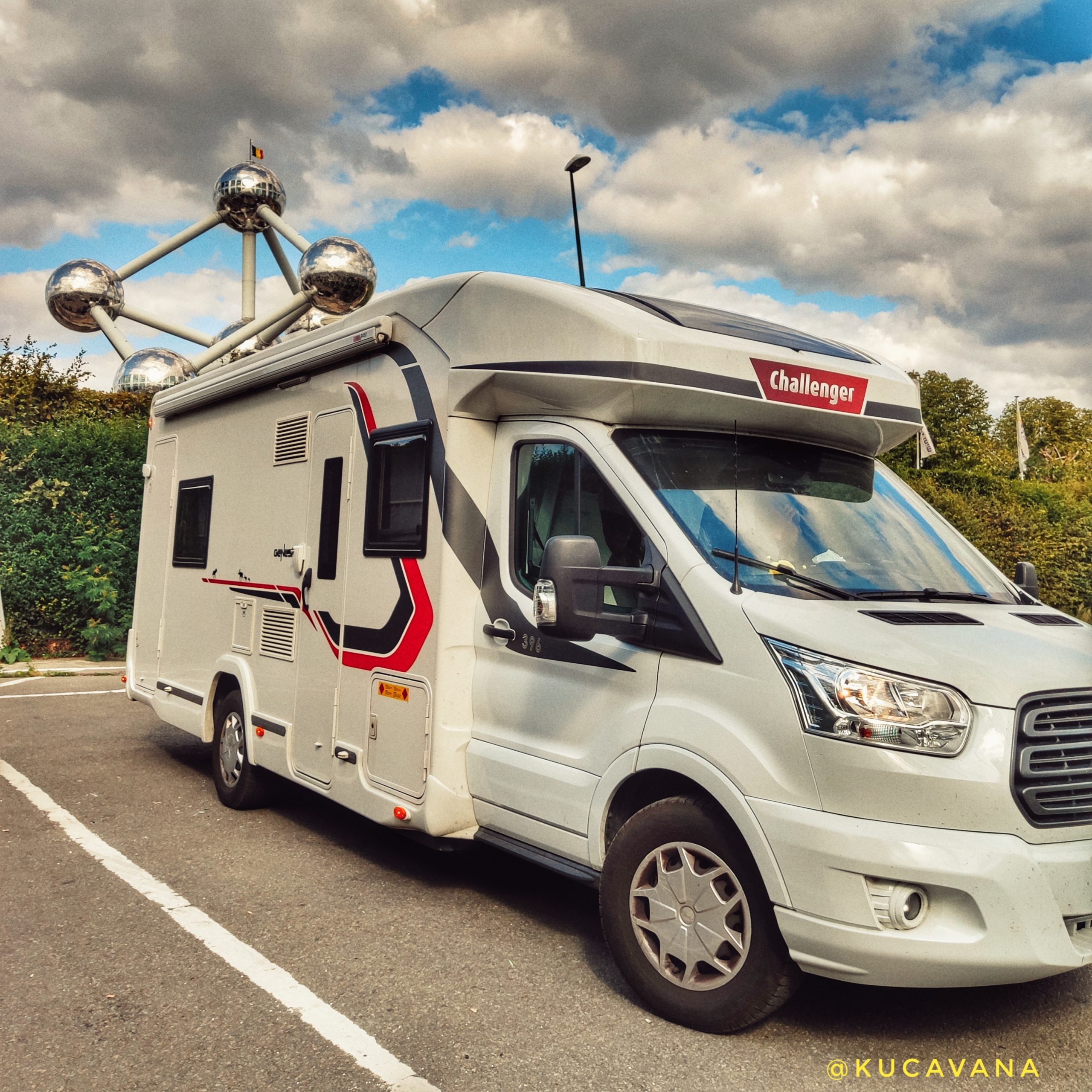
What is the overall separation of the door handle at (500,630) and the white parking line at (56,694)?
8.50 metres

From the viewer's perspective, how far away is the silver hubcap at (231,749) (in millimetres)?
6879

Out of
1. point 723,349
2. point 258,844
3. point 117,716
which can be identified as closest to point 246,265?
point 117,716

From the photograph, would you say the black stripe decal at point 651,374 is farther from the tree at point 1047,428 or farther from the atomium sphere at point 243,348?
the tree at point 1047,428

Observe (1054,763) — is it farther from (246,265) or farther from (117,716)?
(246,265)

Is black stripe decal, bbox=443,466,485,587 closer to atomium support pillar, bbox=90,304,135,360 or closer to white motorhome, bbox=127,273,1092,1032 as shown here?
white motorhome, bbox=127,273,1092,1032

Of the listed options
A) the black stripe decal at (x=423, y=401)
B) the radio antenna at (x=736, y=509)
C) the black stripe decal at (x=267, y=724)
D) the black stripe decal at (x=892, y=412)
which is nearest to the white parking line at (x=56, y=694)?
the black stripe decal at (x=267, y=724)

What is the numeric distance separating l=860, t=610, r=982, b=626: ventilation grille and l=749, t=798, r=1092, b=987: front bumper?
2.30 feet

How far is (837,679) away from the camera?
10.9 feet

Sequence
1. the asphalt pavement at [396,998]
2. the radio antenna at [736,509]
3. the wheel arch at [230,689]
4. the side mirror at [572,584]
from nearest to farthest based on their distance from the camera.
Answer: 1. the asphalt pavement at [396,998]
2. the radio antenna at [736,509]
3. the side mirror at [572,584]
4. the wheel arch at [230,689]

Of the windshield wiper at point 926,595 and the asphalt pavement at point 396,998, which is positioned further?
the windshield wiper at point 926,595

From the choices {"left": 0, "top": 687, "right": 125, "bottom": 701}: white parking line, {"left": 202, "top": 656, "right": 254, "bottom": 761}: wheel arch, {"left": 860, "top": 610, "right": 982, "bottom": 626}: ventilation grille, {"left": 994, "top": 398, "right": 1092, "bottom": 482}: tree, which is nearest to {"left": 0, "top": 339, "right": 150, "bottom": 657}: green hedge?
{"left": 0, "top": 687, "right": 125, "bottom": 701}: white parking line

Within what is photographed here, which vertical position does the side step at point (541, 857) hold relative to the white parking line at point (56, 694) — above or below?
above

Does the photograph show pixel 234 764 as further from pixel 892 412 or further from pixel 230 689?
pixel 892 412

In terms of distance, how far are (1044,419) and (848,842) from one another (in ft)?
278
